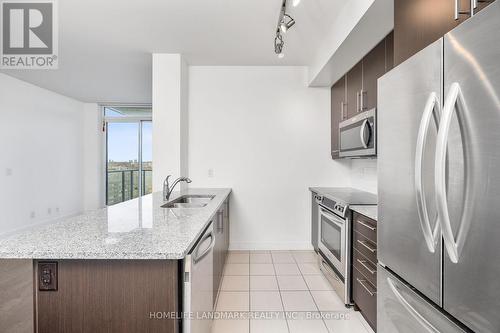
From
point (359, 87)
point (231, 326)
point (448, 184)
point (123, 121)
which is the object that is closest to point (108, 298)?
point (231, 326)

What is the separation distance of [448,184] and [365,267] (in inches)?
51.8

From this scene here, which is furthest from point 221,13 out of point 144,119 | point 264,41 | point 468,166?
point 144,119

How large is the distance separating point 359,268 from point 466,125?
1590 mm

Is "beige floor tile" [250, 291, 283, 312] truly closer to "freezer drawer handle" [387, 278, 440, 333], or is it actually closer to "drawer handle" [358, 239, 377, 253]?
"drawer handle" [358, 239, 377, 253]

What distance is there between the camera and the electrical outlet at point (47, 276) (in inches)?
44.1

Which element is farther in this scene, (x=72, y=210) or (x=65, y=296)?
(x=72, y=210)

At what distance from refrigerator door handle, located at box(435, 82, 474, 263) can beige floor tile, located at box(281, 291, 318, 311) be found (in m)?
1.73

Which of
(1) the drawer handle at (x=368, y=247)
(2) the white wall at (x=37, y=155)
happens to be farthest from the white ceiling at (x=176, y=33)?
(1) the drawer handle at (x=368, y=247)

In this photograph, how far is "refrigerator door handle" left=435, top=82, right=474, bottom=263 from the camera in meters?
0.83

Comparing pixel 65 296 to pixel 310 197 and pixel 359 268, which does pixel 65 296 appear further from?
pixel 310 197

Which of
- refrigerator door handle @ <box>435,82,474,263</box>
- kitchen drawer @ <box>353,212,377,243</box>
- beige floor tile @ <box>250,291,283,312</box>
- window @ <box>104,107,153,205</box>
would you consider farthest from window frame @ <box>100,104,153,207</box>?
refrigerator door handle @ <box>435,82,474,263</box>

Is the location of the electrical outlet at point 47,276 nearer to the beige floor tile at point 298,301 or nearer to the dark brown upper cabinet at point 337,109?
the beige floor tile at point 298,301

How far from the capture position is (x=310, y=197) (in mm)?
3797

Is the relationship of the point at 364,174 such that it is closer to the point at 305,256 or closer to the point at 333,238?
the point at 333,238
